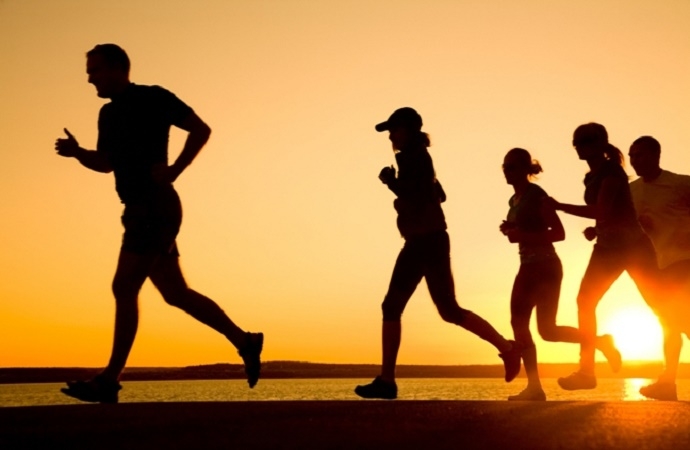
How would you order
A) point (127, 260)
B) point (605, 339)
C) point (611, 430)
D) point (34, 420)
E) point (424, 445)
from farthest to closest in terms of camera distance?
point (605, 339), point (127, 260), point (34, 420), point (611, 430), point (424, 445)

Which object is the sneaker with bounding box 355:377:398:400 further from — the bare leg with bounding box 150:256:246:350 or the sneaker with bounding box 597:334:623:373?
the sneaker with bounding box 597:334:623:373

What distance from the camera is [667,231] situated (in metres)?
8.69

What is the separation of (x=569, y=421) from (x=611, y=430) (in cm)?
45

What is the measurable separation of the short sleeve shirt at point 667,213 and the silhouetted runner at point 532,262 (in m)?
1.09

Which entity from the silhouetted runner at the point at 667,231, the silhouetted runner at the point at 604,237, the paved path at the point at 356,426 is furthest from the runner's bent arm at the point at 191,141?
the silhouetted runner at the point at 667,231

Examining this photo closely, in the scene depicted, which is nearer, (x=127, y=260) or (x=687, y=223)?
(x=127, y=260)

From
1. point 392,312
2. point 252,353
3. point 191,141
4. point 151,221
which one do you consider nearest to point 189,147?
point 191,141

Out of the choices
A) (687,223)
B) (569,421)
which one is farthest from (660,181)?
(569,421)

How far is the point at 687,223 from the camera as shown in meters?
8.65

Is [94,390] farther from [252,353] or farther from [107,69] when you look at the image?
[107,69]

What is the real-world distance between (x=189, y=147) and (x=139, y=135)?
0.38 metres

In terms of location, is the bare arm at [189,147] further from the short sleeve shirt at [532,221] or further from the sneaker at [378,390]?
the short sleeve shirt at [532,221]

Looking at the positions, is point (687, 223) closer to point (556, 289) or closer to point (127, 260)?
point (556, 289)

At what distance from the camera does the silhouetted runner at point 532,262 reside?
26.6ft
